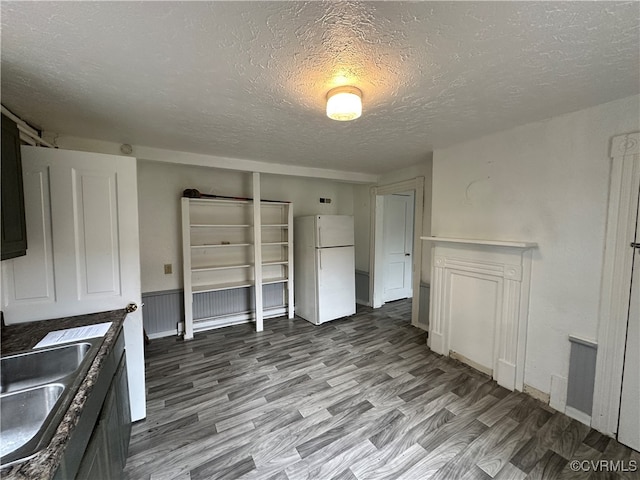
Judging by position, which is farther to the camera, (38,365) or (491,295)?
(491,295)

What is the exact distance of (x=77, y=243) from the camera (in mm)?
1695

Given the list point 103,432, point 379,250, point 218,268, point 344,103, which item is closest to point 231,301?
point 218,268

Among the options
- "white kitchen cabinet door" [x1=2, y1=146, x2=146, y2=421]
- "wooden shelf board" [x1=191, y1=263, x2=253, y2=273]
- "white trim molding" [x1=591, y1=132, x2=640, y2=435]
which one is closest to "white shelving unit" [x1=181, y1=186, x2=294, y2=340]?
"wooden shelf board" [x1=191, y1=263, x2=253, y2=273]

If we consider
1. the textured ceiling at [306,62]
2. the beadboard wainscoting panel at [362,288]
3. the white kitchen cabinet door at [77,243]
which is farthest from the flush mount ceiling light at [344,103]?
the beadboard wainscoting panel at [362,288]

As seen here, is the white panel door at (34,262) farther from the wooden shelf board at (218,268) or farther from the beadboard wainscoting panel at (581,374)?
the beadboard wainscoting panel at (581,374)

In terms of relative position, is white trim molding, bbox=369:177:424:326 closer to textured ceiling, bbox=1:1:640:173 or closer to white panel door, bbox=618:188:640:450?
textured ceiling, bbox=1:1:640:173

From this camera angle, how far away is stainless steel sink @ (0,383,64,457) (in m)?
0.99

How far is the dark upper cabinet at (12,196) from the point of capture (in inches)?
52.1

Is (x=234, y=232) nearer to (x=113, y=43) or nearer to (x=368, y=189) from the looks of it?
(x=368, y=189)

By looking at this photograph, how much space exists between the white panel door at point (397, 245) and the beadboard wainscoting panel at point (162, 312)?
3.32m

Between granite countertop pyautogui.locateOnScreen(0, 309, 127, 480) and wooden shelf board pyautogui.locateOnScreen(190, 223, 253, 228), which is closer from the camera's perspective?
granite countertop pyautogui.locateOnScreen(0, 309, 127, 480)

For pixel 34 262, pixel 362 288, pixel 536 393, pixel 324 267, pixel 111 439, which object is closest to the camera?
pixel 111 439

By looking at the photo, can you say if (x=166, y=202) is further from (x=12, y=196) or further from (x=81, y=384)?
(x=81, y=384)

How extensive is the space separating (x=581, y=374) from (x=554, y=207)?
4.16 ft
